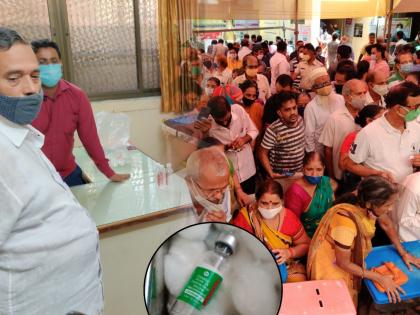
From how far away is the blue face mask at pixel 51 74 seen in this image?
1691mm

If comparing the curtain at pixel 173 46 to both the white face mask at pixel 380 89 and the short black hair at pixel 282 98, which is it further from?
the white face mask at pixel 380 89

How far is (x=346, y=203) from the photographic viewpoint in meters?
1.89

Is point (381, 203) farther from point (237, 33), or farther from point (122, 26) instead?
point (237, 33)

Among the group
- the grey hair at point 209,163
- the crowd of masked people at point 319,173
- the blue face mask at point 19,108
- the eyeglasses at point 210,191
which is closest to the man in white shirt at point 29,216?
the blue face mask at point 19,108

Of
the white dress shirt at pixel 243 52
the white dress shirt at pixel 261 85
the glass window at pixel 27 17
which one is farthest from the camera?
the white dress shirt at pixel 243 52

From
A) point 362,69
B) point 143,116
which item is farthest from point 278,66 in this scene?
point 143,116

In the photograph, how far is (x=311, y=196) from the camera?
2.20m

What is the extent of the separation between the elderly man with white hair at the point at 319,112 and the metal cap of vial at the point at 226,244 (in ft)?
7.75

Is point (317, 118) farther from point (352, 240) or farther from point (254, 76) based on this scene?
point (352, 240)

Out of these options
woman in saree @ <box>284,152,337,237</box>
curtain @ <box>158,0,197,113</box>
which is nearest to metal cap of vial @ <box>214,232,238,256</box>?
woman in saree @ <box>284,152,337,237</box>

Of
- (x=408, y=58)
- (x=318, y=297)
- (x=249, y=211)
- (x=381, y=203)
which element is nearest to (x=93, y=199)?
(x=249, y=211)

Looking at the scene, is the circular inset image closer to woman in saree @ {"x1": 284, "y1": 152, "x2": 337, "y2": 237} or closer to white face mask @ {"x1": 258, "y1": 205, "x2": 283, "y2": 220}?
white face mask @ {"x1": 258, "y1": 205, "x2": 283, "y2": 220}

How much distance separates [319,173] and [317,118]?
0.75 m

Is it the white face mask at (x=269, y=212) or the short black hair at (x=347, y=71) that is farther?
the short black hair at (x=347, y=71)
